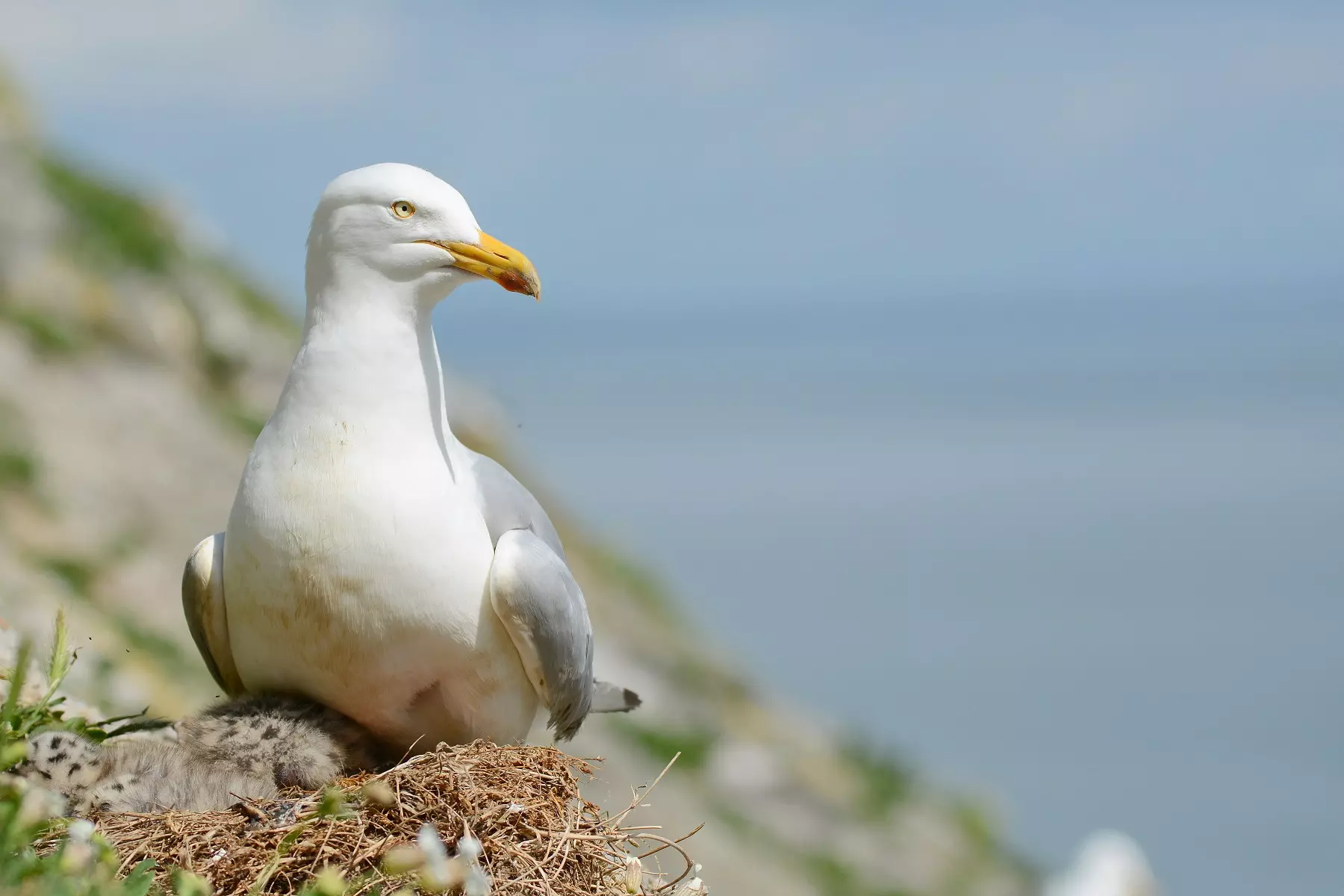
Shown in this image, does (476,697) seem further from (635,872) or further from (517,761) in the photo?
(635,872)

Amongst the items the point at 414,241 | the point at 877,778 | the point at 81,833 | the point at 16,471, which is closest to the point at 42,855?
the point at 81,833

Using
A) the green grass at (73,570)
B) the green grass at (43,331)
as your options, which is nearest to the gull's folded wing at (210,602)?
the green grass at (73,570)

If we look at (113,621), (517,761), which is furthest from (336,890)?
(113,621)

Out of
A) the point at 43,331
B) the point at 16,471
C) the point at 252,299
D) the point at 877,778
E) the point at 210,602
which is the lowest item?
the point at 877,778

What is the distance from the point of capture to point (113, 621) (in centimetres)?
845

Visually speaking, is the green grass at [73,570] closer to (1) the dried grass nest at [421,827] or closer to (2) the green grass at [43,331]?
(2) the green grass at [43,331]

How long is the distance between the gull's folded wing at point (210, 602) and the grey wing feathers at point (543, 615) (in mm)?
882

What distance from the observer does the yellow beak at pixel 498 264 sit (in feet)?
14.2

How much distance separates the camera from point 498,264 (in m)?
4.35

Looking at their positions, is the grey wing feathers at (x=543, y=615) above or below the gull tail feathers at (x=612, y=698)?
above

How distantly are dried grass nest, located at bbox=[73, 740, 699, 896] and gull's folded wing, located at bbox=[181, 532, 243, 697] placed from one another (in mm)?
751

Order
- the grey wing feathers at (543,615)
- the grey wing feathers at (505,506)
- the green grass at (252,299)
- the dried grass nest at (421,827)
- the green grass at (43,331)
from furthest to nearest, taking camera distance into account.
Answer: the green grass at (252,299)
the green grass at (43,331)
the grey wing feathers at (505,506)
the grey wing feathers at (543,615)
the dried grass nest at (421,827)

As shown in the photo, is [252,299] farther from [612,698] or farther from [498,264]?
[498,264]

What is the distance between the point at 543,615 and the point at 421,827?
745 mm
